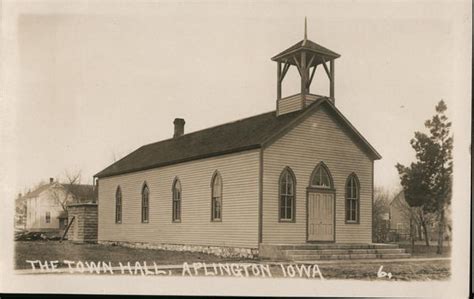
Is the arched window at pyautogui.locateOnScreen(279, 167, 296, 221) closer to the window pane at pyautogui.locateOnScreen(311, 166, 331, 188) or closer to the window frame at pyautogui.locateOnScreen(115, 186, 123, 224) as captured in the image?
the window pane at pyautogui.locateOnScreen(311, 166, 331, 188)

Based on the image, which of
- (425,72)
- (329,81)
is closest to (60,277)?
(329,81)

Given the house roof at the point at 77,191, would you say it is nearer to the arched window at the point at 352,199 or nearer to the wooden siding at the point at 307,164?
the wooden siding at the point at 307,164

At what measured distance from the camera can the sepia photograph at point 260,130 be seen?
18.2 m

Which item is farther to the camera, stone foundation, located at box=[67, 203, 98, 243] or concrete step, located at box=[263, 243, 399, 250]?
stone foundation, located at box=[67, 203, 98, 243]

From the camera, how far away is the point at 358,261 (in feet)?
63.3

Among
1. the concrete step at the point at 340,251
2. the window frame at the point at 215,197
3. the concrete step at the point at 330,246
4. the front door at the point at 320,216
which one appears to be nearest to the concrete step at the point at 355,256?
the concrete step at the point at 340,251

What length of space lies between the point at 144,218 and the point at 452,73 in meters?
10.7

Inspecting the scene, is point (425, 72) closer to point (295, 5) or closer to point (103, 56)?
point (295, 5)

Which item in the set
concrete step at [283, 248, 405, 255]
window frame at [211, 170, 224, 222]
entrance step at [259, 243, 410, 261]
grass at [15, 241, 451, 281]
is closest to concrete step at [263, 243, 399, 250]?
entrance step at [259, 243, 410, 261]

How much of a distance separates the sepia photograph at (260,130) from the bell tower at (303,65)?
0.05 m

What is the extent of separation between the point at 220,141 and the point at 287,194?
2.50 meters

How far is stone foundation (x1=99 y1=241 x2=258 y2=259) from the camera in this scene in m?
20.0

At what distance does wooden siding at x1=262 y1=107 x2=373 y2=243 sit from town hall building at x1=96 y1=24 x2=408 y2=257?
0.03 m

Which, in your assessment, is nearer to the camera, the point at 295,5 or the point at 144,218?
the point at 295,5
